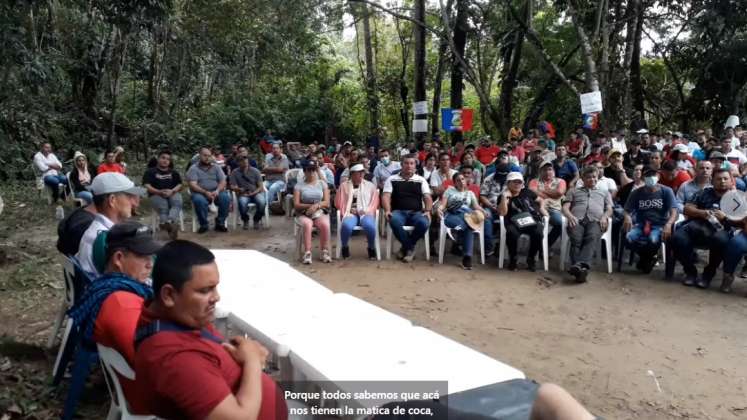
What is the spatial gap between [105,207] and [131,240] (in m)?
0.88

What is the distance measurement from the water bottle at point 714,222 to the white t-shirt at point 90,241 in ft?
18.3

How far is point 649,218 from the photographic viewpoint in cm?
626

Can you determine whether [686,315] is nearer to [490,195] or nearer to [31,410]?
[490,195]

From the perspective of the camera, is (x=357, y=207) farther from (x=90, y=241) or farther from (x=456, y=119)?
(x=456, y=119)

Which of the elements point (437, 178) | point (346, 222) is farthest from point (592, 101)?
point (346, 222)

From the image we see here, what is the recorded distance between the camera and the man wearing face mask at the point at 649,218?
610cm

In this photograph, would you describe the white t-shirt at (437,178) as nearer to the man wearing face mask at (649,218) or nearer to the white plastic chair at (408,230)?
the white plastic chair at (408,230)

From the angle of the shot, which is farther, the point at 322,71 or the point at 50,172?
the point at 322,71

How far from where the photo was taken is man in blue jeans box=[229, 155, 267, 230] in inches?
331

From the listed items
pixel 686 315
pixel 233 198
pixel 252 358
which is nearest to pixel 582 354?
pixel 686 315

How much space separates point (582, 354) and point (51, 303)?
4.45m

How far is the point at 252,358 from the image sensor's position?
163 cm

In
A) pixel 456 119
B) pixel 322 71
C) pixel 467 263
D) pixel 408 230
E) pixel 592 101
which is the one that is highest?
pixel 322 71

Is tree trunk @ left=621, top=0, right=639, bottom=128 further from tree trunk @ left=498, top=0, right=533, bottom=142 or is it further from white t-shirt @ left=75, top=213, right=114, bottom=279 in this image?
A: white t-shirt @ left=75, top=213, right=114, bottom=279
